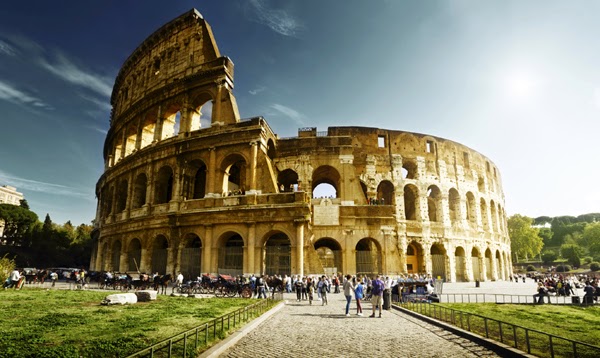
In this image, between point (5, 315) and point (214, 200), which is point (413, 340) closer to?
point (5, 315)

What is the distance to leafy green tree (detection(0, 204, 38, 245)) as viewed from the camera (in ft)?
167

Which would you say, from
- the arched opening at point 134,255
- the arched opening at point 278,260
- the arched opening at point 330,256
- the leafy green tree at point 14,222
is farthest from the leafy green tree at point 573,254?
the leafy green tree at point 14,222

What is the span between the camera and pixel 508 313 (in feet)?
36.5

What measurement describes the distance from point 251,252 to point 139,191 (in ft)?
39.9

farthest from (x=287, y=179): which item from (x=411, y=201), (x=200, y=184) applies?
(x=411, y=201)

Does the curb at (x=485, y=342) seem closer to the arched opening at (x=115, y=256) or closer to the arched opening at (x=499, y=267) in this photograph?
the arched opening at (x=115, y=256)

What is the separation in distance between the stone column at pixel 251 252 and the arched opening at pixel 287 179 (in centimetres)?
614

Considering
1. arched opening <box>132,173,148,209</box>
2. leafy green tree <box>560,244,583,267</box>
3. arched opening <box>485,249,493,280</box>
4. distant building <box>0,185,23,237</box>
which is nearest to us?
arched opening <box>132,173,148,209</box>

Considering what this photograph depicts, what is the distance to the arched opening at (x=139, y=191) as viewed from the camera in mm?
26281

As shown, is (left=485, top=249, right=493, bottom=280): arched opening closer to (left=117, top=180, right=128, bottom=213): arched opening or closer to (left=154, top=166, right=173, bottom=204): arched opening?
(left=154, top=166, right=173, bottom=204): arched opening

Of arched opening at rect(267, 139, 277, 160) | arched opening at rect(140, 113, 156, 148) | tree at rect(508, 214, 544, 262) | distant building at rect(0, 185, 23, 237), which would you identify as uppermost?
distant building at rect(0, 185, 23, 237)

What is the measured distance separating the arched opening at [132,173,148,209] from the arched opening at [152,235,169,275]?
3862mm

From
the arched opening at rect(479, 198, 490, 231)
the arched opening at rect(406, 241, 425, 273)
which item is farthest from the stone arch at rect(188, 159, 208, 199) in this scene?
the arched opening at rect(479, 198, 490, 231)

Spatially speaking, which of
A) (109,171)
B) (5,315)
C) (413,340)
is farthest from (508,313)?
(109,171)
